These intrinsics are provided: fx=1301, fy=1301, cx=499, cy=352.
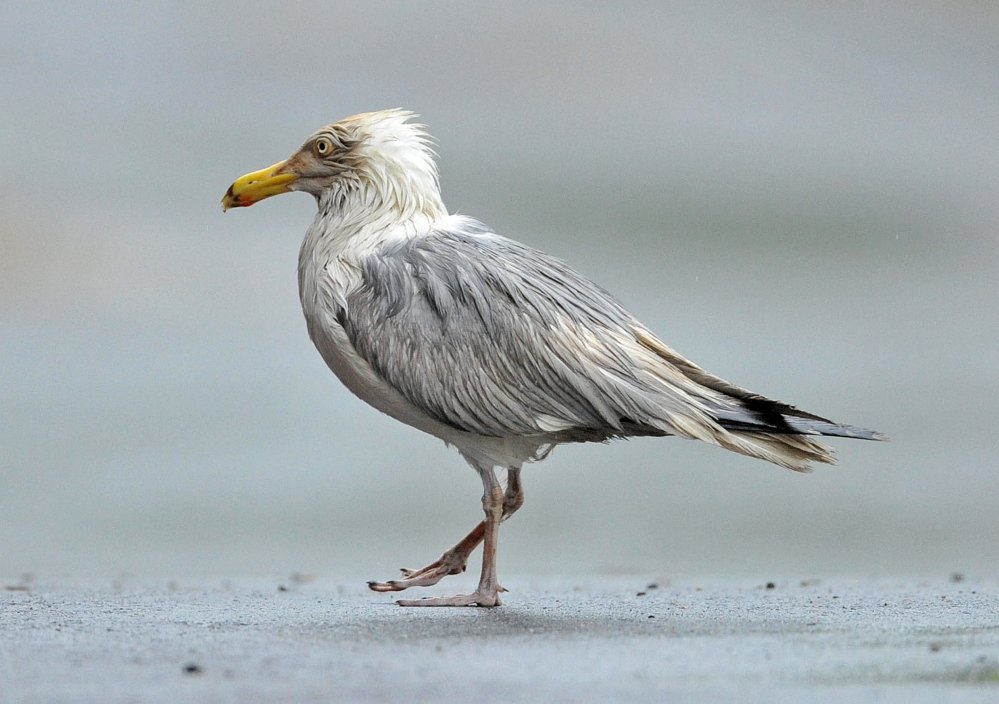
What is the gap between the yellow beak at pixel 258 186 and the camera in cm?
662

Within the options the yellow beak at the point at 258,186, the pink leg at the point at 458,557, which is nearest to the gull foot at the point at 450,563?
the pink leg at the point at 458,557

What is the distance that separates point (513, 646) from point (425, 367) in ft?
4.61

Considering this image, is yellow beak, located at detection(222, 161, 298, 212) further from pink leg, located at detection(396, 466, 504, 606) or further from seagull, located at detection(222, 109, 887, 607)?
pink leg, located at detection(396, 466, 504, 606)

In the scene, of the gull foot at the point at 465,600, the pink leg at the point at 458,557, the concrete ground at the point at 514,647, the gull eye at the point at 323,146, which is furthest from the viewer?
the gull eye at the point at 323,146

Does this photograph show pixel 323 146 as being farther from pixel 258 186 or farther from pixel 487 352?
pixel 487 352

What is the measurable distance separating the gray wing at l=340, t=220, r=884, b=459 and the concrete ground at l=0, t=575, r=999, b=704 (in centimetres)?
89

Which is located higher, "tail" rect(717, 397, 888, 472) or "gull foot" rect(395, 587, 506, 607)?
"tail" rect(717, 397, 888, 472)

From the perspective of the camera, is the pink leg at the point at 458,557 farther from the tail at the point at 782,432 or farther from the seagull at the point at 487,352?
the tail at the point at 782,432

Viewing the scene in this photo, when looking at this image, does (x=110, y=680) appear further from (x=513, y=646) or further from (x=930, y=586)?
(x=930, y=586)

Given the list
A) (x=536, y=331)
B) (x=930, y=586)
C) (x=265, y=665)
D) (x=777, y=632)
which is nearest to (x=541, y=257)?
(x=536, y=331)

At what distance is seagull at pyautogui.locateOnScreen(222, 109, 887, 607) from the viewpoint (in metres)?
5.72

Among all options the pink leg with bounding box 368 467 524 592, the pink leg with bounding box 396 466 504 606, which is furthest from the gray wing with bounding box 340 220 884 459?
the pink leg with bounding box 368 467 524 592

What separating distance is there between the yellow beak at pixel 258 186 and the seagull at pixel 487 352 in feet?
1.07

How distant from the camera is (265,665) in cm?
456
